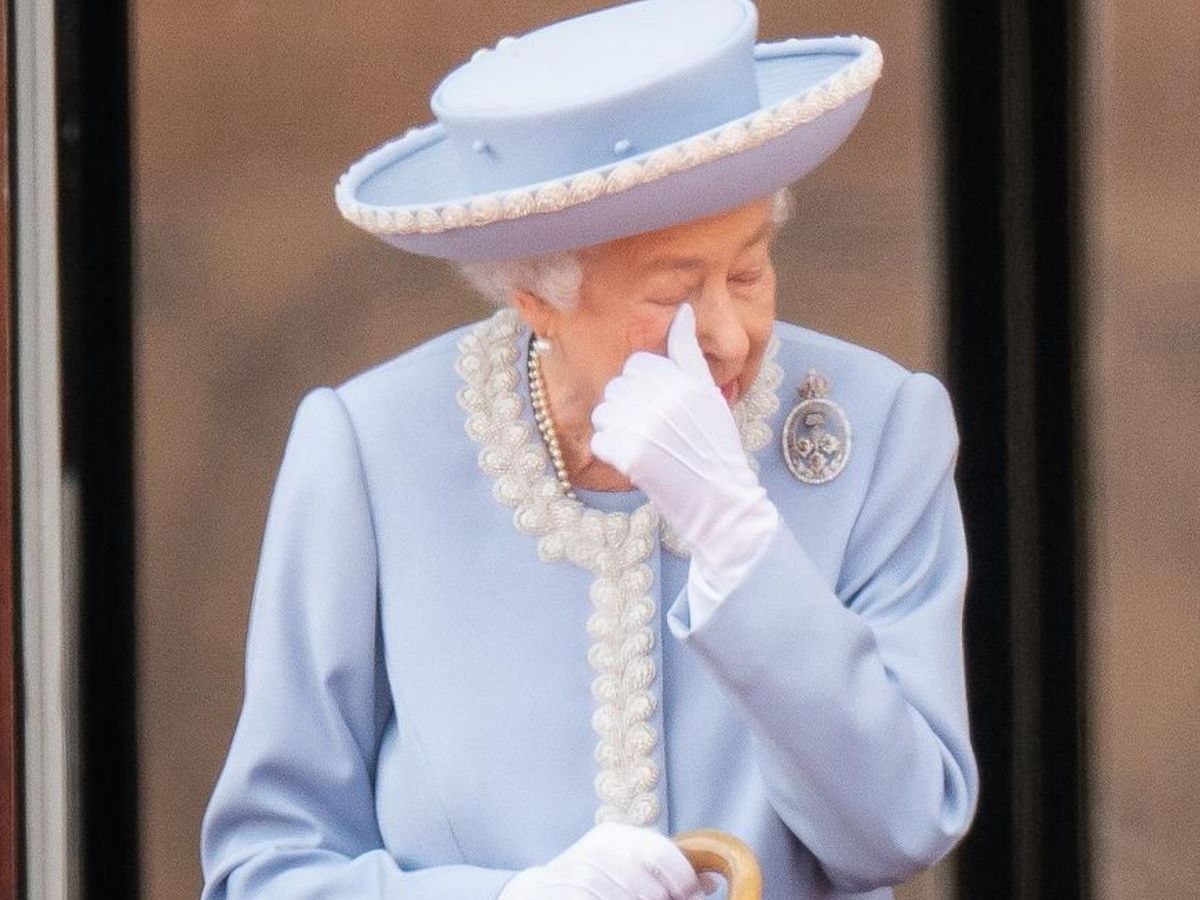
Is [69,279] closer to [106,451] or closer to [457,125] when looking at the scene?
[106,451]

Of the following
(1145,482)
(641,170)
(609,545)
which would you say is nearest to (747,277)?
(641,170)

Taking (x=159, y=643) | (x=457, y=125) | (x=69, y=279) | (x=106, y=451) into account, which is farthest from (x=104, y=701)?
(x=457, y=125)

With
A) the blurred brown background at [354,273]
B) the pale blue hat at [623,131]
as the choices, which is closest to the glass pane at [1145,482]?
the blurred brown background at [354,273]

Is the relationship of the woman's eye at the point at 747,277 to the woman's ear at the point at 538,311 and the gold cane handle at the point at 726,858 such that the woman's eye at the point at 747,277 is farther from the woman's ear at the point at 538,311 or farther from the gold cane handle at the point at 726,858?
the gold cane handle at the point at 726,858

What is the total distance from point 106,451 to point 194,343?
142 millimetres

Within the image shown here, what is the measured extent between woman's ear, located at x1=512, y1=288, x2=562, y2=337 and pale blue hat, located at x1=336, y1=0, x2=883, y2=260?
57 mm

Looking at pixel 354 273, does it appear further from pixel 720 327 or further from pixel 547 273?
pixel 720 327

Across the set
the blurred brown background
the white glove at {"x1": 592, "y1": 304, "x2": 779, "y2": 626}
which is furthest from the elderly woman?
the blurred brown background

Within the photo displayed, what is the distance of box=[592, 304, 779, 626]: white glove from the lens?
204 cm

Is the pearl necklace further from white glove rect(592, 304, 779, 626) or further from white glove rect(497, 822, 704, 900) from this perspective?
white glove rect(497, 822, 704, 900)

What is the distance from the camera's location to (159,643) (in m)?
2.74

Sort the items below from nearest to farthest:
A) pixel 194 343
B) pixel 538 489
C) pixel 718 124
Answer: pixel 718 124 → pixel 538 489 → pixel 194 343

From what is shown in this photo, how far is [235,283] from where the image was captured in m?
2.77

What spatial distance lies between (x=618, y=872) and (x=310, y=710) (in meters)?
0.32
